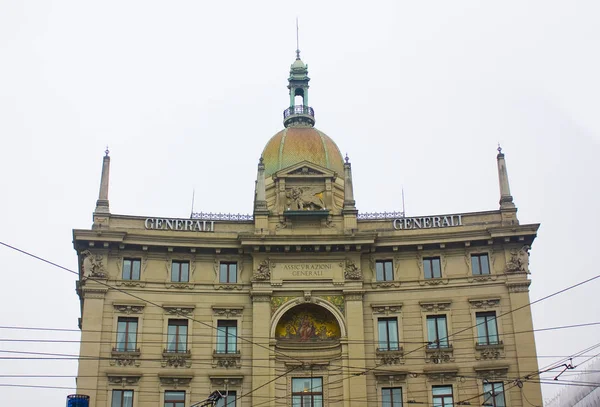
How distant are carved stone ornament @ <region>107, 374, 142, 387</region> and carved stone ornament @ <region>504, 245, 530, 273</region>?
24938 mm

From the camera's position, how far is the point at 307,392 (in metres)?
51.6

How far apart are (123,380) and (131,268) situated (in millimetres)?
7464

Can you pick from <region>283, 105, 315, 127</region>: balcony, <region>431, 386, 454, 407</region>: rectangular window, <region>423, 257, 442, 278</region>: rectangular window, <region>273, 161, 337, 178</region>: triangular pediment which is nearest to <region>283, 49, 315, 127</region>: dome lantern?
<region>283, 105, 315, 127</region>: balcony

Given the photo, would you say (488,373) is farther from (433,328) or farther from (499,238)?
(499,238)

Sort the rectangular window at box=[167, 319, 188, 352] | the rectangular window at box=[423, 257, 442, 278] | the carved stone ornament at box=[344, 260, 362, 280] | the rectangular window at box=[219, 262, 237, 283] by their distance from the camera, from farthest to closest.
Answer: the rectangular window at box=[219, 262, 237, 283] < the rectangular window at box=[423, 257, 442, 278] < the carved stone ornament at box=[344, 260, 362, 280] < the rectangular window at box=[167, 319, 188, 352]

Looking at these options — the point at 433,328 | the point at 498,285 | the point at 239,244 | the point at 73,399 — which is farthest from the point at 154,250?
the point at 498,285

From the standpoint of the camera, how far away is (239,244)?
5353 cm

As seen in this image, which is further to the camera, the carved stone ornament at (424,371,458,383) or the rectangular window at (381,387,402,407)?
the carved stone ornament at (424,371,458,383)

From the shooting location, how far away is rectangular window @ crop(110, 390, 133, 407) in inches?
1953

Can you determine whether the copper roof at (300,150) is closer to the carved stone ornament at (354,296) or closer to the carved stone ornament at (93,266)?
the carved stone ornament at (354,296)

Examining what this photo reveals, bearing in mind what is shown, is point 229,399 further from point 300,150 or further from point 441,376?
point 300,150

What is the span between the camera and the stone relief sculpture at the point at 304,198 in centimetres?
5522

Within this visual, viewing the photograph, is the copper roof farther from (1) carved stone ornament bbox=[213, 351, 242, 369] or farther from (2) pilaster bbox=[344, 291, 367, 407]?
(1) carved stone ornament bbox=[213, 351, 242, 369]

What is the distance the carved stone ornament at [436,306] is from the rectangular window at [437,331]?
18.6 inches
